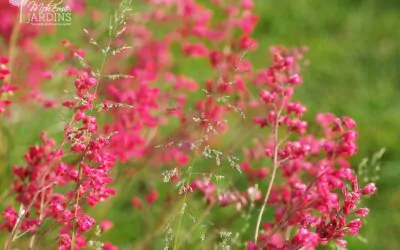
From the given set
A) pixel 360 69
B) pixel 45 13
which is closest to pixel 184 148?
pixel 45 13

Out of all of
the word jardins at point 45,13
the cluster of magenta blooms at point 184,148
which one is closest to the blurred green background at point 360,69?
the cluster of magenta blooms at point 184,148

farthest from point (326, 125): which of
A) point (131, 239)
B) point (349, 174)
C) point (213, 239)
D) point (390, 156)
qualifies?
point (390, 156)

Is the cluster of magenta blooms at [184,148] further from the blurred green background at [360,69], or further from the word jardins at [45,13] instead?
the blurred green background at [360,69]

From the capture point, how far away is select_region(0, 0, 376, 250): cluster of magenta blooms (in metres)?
2.29

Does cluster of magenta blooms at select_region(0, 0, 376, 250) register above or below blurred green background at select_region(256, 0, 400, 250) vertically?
above

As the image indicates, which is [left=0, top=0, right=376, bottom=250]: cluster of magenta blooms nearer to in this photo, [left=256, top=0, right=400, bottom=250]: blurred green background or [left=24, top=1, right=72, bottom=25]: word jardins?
[left=24, top=1, right=72, bottom=25]: word jardins

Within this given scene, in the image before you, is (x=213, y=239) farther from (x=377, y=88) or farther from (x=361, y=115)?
(x=377, y=88)

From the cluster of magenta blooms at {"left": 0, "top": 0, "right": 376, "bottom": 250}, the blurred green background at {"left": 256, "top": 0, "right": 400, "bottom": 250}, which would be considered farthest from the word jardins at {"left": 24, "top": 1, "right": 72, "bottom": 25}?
the blurred green background at {"left": 256, "top": 0, "right": 400, "bottom": 250}

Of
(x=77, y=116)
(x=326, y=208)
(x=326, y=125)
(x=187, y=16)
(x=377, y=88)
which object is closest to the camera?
(x=77, y=116)

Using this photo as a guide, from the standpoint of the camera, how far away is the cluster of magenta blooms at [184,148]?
229 cm

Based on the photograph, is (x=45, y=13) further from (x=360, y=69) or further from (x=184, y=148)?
(x=360, y=69)

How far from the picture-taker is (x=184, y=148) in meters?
4.17

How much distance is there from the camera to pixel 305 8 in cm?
784

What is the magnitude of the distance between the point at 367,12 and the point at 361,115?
2188 millimetres
